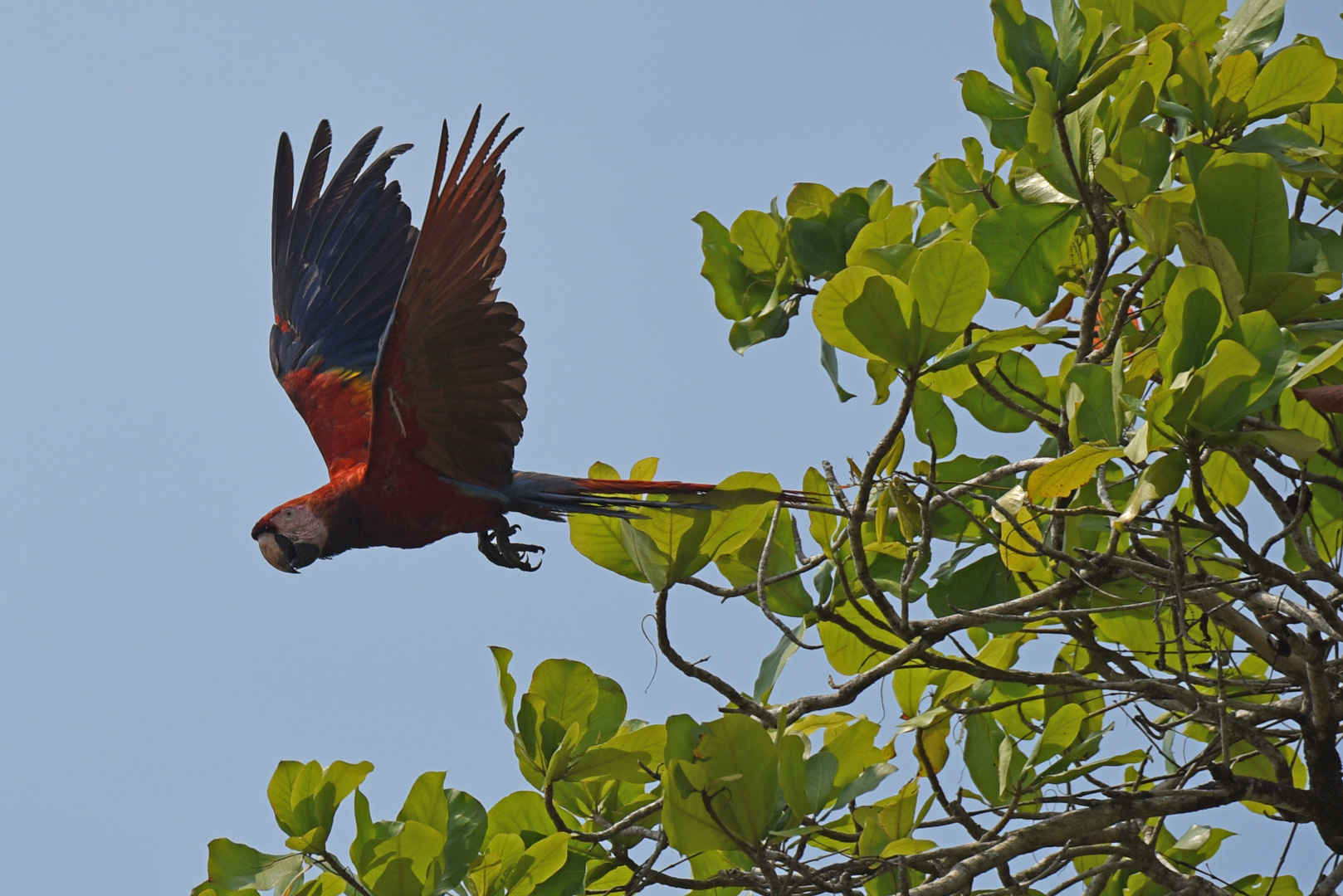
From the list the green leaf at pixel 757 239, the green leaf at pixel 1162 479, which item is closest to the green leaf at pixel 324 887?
the green leaf at pixel 1162 479

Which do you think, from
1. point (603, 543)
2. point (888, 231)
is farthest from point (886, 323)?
point (603, 543)

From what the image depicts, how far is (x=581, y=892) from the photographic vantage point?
194 cm

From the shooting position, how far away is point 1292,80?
195cm

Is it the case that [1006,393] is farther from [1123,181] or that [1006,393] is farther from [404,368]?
[404,368]

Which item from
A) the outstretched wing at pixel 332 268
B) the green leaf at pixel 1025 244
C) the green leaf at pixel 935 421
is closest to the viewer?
the green leaf at pixel 1025 244

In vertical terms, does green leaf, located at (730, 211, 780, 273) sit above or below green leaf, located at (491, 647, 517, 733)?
above

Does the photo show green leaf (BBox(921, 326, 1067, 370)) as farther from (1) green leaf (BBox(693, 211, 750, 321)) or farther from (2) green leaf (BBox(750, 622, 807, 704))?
(1) green leaf (BBox(693, 211, 750, 321))

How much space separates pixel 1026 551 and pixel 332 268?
9.12 feet

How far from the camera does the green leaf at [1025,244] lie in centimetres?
206

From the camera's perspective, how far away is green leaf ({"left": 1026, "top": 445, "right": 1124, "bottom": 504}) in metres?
1.52

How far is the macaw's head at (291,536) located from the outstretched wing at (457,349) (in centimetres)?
34

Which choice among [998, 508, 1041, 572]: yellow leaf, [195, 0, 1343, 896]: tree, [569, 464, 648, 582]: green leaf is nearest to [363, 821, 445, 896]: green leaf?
[195, 0, 1343, 896]: tree

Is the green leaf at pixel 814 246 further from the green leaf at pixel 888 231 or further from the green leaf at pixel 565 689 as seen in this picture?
the green leaf at pixel 565 689

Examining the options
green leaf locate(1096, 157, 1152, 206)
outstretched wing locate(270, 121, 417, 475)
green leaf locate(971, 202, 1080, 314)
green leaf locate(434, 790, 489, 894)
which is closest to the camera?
green leaf locate(1096, 157, 1152, 206)
